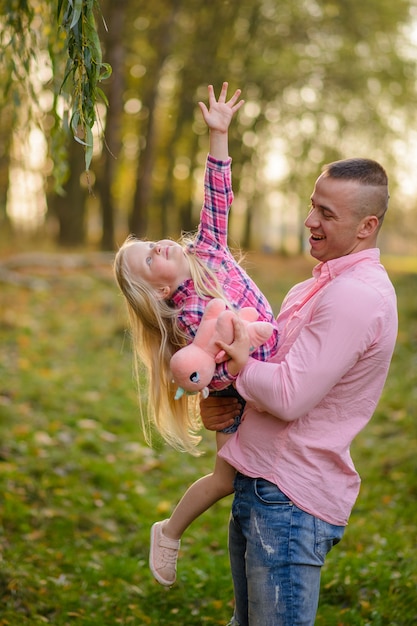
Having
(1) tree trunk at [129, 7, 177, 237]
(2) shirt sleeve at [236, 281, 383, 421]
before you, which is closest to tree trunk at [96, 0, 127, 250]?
(1) tree trunk at [129, 7, 177, 237]

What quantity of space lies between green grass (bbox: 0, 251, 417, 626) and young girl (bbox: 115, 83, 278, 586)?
103cm

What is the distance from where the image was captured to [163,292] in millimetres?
2988

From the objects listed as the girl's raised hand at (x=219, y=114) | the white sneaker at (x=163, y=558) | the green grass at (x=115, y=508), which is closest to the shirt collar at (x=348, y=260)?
the girl's raised hand at (x=219, y=114)

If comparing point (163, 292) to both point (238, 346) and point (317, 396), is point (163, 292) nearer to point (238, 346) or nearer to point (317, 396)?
point (238, 346)

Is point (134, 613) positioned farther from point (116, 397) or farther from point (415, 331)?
point (415, 331)

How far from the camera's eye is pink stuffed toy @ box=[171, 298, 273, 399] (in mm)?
2654

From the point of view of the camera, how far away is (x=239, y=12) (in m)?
19.8

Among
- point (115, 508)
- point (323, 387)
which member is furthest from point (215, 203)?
point (115, 508)

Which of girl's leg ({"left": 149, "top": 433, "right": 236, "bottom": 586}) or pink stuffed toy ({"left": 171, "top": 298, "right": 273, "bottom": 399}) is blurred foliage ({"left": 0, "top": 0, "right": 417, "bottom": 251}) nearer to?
girl's leg ({"left": 149, "top": 433, "right": 236, "bottom": 586})

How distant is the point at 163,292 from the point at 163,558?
3.66ft

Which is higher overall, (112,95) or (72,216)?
(112,95)

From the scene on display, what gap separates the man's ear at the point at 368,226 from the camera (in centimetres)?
254

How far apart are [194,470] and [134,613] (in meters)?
2.62

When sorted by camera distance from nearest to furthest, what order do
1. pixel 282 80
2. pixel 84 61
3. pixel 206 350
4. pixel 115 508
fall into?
pixel 206 350 < pixel 84 61 < pixel 115 508 < pixel 282 80
